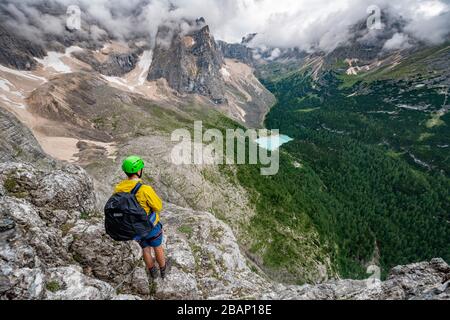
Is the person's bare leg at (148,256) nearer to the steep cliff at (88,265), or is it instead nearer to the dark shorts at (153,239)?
the dark shorts at (153,239)

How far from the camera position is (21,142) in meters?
69.6

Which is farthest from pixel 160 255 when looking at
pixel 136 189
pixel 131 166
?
pixel 131 166

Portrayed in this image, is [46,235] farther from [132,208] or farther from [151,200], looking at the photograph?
[151,200]

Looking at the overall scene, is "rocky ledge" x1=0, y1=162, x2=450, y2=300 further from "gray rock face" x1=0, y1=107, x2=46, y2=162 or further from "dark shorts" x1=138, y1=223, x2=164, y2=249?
"gray rock face" x1=0, y1=107, x2=46, y2=162

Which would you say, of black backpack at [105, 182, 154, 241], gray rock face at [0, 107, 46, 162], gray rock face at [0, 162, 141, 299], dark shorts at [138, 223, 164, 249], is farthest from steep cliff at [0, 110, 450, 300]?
gray rock face at [0, 107, 46, 162]

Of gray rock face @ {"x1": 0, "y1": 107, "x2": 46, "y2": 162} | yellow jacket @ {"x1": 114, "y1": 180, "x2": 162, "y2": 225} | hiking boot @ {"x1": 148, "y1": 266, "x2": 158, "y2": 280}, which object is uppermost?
gray rock face @ {"x1": 0, "y1": 107, "x2": 46, "y2": 162}

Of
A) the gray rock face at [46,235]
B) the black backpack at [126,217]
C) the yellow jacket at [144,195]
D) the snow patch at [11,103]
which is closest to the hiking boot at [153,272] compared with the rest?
the gray rock face at [46,235]

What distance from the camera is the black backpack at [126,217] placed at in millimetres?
13391

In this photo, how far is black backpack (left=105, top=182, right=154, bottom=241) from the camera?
43.9 ft

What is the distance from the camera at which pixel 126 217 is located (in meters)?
13.6
